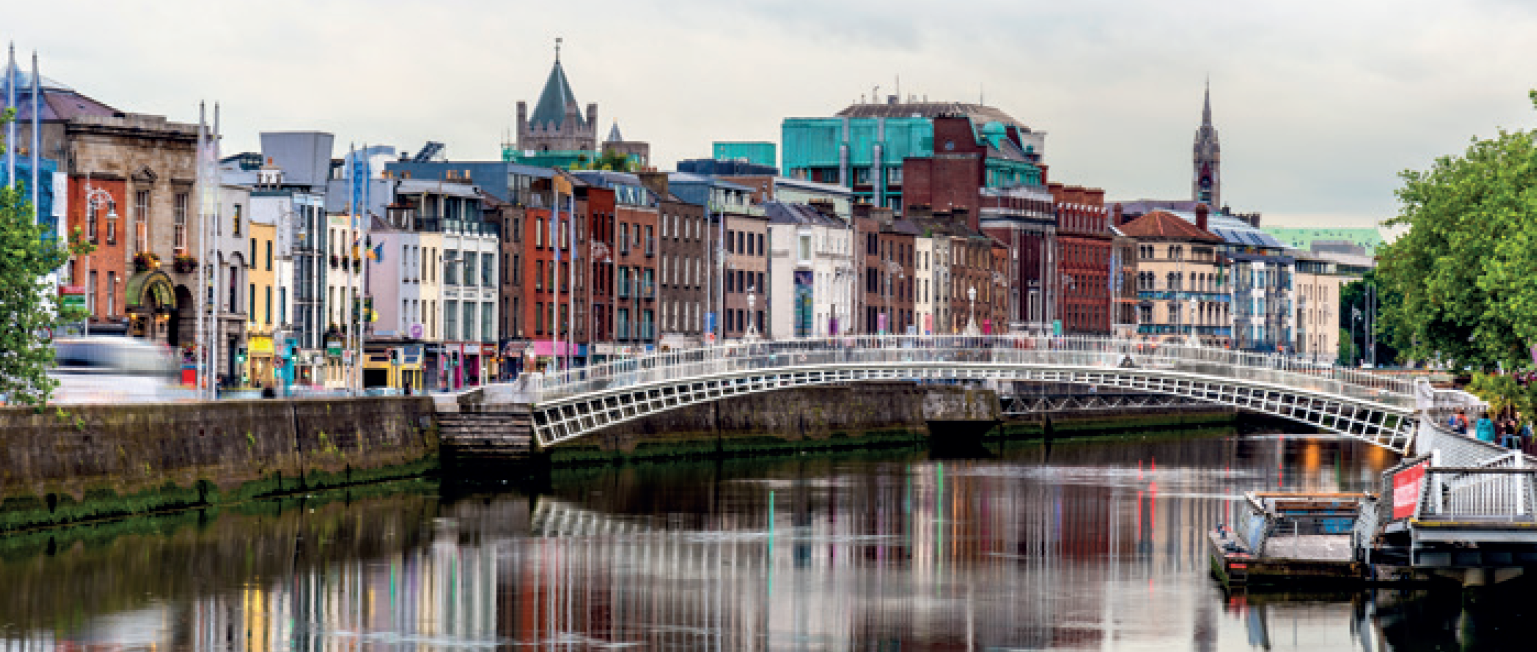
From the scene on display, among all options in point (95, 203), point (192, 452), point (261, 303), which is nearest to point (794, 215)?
point (261, 303)

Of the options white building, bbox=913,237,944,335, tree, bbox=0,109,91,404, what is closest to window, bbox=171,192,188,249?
tree, bbox=0,109,91,404

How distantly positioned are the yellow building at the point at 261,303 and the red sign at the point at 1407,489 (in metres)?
48.6

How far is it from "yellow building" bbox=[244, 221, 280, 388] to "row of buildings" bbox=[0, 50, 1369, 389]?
0.09 metres

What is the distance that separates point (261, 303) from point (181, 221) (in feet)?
25.8

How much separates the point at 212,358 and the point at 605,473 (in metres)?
14.1

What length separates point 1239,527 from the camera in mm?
60344

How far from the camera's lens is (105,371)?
66.1m

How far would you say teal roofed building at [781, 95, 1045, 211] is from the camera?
586 ft

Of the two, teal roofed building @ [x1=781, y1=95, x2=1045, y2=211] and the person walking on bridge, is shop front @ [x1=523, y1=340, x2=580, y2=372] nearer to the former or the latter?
the person walking on bridge

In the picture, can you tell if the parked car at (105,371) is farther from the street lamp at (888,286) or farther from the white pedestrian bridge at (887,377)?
the street lamp at (888,286)

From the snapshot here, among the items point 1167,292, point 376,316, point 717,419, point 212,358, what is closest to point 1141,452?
point 717,419

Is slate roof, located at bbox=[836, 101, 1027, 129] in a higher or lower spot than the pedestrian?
higher

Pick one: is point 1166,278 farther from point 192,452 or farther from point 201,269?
point 192,452

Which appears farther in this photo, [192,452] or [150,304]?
[150,304]
